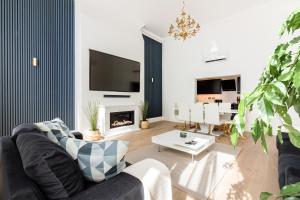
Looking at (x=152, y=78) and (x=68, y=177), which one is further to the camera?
(x=152, y=78)

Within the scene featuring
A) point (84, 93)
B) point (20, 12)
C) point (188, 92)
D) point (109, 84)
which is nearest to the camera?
point (20, 12)

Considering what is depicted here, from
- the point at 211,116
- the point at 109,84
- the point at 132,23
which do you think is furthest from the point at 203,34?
the point at 109,84

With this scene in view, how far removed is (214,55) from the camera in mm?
5496

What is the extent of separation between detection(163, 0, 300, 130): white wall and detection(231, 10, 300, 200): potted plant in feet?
13.5

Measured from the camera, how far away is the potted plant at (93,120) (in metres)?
3.99

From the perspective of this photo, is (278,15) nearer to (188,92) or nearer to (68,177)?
(188,92)

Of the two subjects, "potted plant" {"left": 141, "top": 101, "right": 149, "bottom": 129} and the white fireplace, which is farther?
"potted plant" {"left": 141, "top": 101, "right": 149, "bottom": 129}

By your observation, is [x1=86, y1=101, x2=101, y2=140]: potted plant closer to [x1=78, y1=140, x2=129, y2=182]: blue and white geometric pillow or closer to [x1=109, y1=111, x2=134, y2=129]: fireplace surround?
[x1=109, y1=111, x2=134, y2=129]: fireplace surround

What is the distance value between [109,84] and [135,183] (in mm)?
3832

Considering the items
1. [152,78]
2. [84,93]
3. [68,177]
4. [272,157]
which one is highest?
[152,78]

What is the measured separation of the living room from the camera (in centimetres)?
84

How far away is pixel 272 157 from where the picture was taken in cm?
285

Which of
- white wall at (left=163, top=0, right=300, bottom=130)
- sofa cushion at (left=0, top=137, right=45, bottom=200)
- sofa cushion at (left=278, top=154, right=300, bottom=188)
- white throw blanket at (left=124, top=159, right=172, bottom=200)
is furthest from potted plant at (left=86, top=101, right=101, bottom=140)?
sofa cushion at (left=278, top=154, right=300, bottom=188)

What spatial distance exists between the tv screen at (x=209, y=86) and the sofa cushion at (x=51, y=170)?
541 cm
